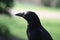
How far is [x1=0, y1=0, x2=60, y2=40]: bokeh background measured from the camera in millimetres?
8889

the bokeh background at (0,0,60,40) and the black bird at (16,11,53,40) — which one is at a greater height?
the bokeh background at (0,0,60,40)

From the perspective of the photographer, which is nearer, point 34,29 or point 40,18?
point 34,29

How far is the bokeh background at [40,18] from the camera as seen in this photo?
8.89 m

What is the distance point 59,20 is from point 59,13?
0.90m

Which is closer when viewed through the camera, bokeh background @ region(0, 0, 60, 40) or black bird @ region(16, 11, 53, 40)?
black bird @ region(16, 11, 53, 40)

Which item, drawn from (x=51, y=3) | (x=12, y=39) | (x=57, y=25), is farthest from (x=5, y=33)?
(x=51, y=3)


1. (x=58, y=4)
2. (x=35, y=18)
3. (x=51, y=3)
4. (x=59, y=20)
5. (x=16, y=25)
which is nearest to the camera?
(x=35, y=18)

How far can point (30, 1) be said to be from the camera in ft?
45.3

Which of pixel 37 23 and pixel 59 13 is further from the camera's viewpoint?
pixel 59 13

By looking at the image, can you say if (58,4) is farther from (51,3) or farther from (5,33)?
(5,33)

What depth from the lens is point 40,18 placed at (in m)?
10.9

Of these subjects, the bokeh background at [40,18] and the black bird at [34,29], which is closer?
→ the black bird at [34,29]

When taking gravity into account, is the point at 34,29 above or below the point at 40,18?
below

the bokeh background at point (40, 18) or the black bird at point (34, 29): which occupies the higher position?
the bokeh background at point (40, 18)
